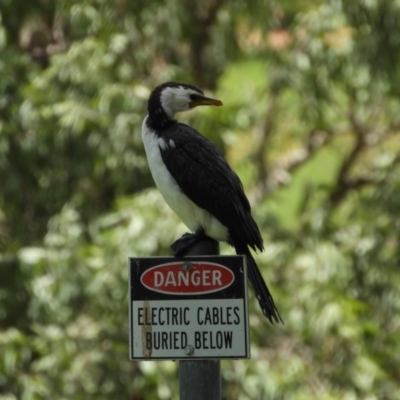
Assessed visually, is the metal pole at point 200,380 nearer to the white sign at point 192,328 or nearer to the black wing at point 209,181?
the white sign at point 192,328

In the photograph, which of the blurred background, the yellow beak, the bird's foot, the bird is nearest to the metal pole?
the bird's foot

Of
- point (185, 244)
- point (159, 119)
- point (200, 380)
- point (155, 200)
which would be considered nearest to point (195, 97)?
point (159, 119)

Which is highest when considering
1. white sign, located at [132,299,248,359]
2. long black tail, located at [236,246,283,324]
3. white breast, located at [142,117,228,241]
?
white breast, located at [142,117,228,241]

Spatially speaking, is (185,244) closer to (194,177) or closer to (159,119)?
(194,177)

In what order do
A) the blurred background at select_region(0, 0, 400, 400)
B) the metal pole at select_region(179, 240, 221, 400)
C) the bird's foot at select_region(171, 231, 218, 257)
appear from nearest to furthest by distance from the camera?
the metal pole at select_region(179, 240, 221, 400) < the bird's foot at select_region(171, 231, 218, 257) < the blurred background at select_region(0, 0, 400, 400)

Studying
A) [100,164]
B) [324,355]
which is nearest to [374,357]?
[324,355]

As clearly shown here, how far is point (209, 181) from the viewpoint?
10.8ft

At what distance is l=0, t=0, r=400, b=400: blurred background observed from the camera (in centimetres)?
600

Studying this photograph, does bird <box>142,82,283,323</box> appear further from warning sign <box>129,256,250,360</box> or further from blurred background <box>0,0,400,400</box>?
blurred background <box>0,0,400,400</box>

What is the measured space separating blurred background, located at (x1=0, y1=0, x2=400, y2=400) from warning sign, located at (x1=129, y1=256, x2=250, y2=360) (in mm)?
3361

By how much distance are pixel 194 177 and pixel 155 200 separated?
2.86 meters

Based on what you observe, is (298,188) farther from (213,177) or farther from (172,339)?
(172,339)

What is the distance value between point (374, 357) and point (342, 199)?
2.11m

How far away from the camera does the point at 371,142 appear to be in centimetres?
829
